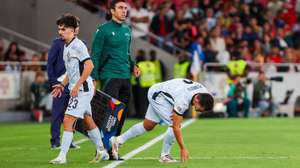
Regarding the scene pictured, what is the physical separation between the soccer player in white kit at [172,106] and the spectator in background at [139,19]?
1712cm

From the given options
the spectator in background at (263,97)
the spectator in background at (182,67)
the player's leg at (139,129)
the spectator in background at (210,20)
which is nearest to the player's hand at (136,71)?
the player's leg at (139,129)

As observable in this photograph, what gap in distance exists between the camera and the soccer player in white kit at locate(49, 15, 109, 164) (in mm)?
12484

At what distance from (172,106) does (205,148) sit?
2866 millimetres

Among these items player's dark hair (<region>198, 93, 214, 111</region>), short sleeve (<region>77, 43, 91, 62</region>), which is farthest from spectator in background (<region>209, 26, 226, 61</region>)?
player's dark hair (<region>198, 93, 214, 111</region>)

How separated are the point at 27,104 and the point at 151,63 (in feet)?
12.1

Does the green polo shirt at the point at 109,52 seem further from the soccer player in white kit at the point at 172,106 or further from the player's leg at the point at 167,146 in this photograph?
the player's leg at the point at 167,146

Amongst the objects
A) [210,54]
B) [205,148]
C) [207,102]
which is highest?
[210,54]

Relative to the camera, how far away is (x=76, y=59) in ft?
41.6

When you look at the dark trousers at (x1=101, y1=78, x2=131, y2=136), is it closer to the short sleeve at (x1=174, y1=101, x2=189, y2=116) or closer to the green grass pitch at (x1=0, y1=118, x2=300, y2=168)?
the green grass pitch at (x1=0, y1=118, x2=300, y2=168)

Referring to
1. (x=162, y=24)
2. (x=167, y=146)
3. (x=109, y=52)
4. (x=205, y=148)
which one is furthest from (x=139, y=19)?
(x=167, y=146)

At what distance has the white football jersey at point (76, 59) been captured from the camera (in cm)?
1262

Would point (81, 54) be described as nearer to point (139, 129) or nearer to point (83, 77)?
point (83, 77)

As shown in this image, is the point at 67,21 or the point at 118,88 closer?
the point at 67,21

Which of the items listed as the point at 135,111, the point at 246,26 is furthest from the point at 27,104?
the point at 246,26
